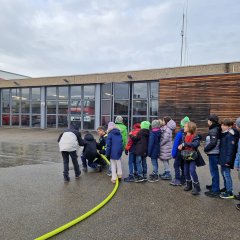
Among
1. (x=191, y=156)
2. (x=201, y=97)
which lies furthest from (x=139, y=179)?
(x=201, y=97)

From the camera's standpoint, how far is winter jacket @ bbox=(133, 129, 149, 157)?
21.6 ft

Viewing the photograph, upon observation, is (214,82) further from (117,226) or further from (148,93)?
(117,226)

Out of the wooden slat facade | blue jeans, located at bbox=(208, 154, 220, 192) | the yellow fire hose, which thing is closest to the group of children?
blue jeans, located at bbox=(208, 154, 220, 192)

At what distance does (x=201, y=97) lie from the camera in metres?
15.9

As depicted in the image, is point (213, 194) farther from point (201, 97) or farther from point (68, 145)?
point (201, 97)

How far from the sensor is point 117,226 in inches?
160

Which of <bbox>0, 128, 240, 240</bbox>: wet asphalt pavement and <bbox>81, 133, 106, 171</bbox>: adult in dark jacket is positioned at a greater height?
<bbox>81, 133, 106, 171</bbox>: adult in dark jacket

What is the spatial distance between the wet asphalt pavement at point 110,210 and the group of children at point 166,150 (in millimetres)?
334

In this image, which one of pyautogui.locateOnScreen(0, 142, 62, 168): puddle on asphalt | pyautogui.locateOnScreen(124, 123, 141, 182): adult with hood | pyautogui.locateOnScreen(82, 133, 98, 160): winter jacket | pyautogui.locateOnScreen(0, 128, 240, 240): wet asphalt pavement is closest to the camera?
pyautogui.locateOnScreen(0, 128, 240, 240): wet asphalt pavement

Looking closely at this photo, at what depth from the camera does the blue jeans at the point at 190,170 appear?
570cm

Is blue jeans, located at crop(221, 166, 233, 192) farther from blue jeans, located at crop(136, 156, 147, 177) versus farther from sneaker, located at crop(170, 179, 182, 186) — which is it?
blue jeans, located at crop(136, 156, 147, 177)

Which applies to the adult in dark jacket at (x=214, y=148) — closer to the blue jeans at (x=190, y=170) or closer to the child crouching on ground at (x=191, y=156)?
the child crouching on ground at (x=191, y=156)

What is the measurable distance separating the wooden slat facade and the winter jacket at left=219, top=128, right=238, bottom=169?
1022 centimetres

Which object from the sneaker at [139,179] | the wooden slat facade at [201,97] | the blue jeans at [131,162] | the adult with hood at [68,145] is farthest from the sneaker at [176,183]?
the wooden slat facade at [201,97]
